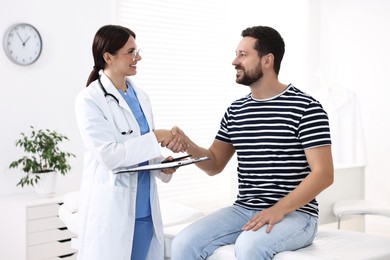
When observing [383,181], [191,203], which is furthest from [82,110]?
[383,181]

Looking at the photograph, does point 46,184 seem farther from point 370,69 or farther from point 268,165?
point 370,69

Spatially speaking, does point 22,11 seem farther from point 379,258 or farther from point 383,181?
point 383,181

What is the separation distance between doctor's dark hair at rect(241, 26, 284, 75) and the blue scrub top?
1.82ft

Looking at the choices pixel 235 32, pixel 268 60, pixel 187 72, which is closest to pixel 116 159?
pixel 268 60

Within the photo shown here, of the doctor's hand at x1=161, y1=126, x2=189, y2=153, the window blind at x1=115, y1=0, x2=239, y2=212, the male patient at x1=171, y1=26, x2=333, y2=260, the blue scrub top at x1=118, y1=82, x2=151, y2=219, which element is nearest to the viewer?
the male patient at x1=171, y1=26, x2=333, y2=260

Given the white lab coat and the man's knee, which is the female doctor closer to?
the white lab coat

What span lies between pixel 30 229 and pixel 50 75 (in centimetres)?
111

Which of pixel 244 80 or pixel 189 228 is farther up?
pixel 244 80

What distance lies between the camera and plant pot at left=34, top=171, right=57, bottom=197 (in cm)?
394

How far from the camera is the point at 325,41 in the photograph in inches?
263

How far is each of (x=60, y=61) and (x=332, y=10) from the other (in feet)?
10.9

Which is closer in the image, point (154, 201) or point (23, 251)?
point (154, 201)

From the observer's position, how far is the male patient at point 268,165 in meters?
2.40

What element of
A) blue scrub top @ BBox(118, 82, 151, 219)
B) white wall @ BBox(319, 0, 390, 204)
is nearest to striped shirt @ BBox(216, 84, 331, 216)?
blue scrub top @ BBox(118, 82, 151, 219)
